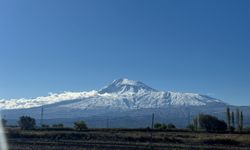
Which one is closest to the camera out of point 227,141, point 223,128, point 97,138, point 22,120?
point 227,141

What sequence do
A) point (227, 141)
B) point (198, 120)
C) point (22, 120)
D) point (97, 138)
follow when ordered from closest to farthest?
point (227, 141)
point (97, 138)
point (198, 120)
point (22, 120)

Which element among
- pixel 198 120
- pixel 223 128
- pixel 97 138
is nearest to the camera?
pixel 97 138

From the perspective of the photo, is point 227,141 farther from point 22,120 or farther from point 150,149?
point 22,120

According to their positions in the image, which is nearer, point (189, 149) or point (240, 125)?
point (189, 149)

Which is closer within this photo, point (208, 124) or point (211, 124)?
point (211, 124)

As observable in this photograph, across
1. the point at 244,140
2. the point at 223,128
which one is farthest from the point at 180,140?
the point at 223,128

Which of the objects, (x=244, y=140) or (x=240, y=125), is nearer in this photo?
(x=244, y=140)

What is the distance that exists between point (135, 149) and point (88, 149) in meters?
3.37

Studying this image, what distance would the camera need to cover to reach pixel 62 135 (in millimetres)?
61188

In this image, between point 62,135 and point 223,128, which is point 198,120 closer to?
point 223,128

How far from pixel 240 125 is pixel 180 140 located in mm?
31861

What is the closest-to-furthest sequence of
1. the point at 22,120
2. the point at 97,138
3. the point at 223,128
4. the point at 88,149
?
the point at 88,149 < the point at 97,138 < the point at 223,128 < the point at 22,120

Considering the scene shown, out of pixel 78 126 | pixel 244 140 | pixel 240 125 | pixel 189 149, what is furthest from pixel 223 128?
pixel 189 149

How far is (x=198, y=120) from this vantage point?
88062 mm
